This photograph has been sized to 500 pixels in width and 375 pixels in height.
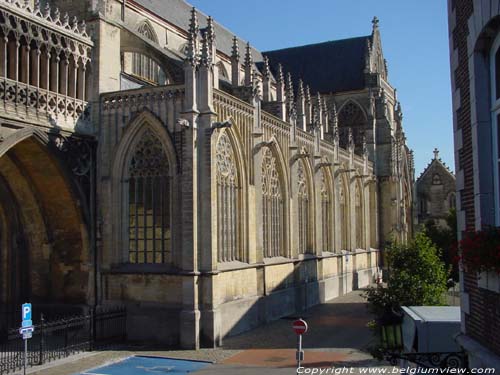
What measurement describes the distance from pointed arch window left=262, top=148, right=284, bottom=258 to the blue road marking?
26.3 feet

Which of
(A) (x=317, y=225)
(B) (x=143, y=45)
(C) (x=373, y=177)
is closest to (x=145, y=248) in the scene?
(B) (x=143, y=45)

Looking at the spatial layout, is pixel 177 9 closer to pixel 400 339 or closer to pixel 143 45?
pixel 143 45

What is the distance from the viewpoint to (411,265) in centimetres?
1664

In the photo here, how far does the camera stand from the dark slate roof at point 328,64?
153 feet

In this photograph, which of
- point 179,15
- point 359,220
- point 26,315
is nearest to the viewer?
point 26,315

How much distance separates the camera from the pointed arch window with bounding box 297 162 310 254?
2734cm

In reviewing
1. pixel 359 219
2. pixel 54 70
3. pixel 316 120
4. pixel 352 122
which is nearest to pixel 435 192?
pixel 352 122

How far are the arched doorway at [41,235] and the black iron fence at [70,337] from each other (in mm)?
806

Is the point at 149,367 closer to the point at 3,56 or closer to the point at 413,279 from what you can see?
the point at 413,279

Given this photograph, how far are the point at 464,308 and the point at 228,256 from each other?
12.9 m

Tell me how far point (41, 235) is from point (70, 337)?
3256mm

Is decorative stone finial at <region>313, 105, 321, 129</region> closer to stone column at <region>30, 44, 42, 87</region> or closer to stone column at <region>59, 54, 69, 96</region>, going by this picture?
stone column at <region>59, 54, 69, 96</region>

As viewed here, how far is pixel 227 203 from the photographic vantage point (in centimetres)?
1997

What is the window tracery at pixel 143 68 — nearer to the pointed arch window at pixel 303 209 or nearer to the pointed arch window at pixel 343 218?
the pointed arch window at pixel 303 209
